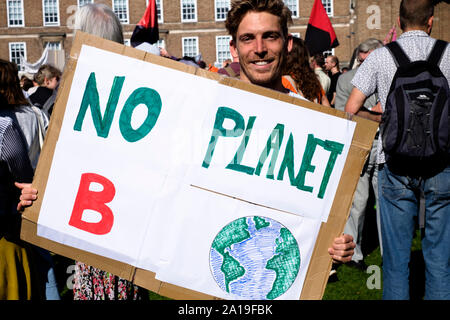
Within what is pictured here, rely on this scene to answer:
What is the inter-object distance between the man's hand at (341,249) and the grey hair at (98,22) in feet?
5.44

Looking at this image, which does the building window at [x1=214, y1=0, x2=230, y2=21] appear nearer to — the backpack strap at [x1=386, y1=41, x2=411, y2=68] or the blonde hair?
the blonde hair

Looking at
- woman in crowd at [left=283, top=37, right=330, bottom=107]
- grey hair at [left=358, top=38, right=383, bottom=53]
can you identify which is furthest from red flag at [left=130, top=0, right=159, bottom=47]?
woman in crowd at [left=283, top=37, right=330, bottom=107]

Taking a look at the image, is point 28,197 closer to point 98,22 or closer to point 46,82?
point 98,22

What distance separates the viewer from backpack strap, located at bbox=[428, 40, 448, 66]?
346cm

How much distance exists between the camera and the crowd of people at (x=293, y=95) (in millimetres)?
2381

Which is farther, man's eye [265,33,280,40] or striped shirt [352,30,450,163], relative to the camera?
striped shirt [352,30,450,163]

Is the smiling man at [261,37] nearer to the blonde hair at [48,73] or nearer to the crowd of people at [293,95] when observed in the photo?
the crowd of people at [293,95]

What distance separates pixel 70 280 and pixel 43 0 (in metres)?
42.7

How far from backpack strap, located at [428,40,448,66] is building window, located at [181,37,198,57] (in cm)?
4057

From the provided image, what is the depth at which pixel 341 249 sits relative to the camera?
211cm

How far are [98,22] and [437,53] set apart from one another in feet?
6.99

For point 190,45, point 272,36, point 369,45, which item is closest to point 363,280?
point 369,45

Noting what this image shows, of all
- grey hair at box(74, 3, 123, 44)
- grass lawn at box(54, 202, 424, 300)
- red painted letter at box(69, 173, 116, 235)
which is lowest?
→ grass lawn at box(54, 202, 424, 300)
